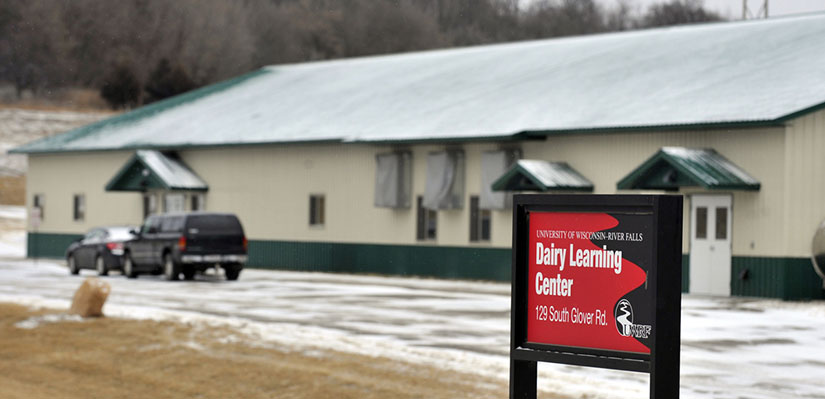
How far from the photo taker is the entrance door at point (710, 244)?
96.8ft

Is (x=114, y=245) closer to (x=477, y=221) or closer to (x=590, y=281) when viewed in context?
(x=477, y=221)

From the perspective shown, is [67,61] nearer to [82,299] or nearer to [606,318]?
[82,299]

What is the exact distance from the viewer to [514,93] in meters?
37.8

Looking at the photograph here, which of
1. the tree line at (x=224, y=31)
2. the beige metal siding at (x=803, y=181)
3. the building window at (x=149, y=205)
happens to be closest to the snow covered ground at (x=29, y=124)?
the tree line at (x=224, y=31)

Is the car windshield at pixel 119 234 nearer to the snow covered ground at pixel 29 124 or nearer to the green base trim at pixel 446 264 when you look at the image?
the green base trim at pixel 446 264

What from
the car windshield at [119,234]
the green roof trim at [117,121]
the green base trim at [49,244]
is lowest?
the green base trim at [49,244]

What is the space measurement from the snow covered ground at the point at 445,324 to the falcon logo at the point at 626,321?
5099mm

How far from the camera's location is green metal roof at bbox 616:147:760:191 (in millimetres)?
28141

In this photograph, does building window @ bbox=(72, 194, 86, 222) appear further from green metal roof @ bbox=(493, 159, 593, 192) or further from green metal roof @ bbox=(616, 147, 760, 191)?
green metal roof @ bbox=(616, 147, 760, 191)

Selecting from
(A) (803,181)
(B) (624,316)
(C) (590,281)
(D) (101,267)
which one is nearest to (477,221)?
(A) (803,181)

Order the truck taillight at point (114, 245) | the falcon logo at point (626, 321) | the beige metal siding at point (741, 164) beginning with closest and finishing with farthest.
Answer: the falcon logo at point (626, 321) → the beige metal siding at point (741, 164) → the truck taillight at point (114, 245)

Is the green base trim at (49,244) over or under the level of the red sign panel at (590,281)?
under

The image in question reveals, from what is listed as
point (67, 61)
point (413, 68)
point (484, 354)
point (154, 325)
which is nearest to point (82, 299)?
point (154, 325)

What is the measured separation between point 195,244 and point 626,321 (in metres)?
26.0
